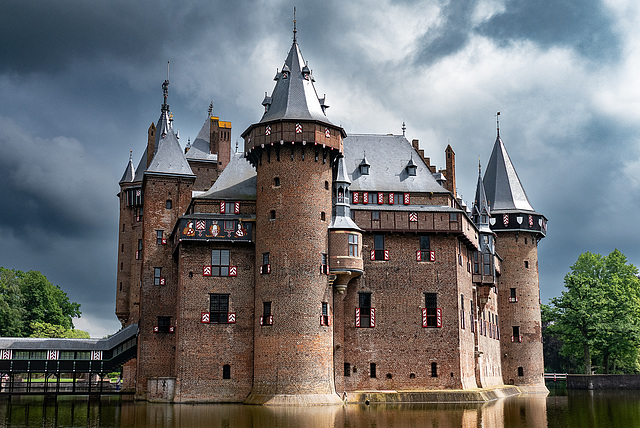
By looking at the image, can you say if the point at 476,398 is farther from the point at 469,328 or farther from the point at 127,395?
the point at 127,395

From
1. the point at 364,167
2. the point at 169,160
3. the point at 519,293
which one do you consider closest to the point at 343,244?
the point at 364,167

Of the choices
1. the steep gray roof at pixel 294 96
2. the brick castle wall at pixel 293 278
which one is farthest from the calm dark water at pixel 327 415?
the steep gray roof at pixel 294 96


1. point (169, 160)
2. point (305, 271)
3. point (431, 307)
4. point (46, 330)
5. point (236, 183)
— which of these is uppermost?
point (169, 160)

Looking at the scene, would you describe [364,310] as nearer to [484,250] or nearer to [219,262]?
[219,262]

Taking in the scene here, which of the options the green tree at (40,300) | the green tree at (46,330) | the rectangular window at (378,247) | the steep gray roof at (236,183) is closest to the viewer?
the rectangular window at (378,247)

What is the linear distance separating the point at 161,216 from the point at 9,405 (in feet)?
53.7

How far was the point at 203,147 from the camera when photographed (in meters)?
69.0

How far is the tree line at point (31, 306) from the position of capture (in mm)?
81031

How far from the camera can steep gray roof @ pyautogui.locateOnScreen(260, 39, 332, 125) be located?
160 ft

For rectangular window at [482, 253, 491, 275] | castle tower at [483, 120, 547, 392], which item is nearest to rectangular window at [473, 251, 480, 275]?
rectangular window at [482, 253, 491, 275]

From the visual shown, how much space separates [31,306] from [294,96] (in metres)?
52.8

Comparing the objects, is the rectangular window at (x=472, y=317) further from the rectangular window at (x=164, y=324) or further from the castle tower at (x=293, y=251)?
the rectangular window at (x=164, y=324)

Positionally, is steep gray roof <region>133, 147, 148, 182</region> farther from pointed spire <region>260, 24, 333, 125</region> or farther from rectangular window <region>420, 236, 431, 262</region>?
rectangular window <region>420, 236, 431, 262</region>

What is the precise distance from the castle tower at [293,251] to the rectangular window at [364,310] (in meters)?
3.00
